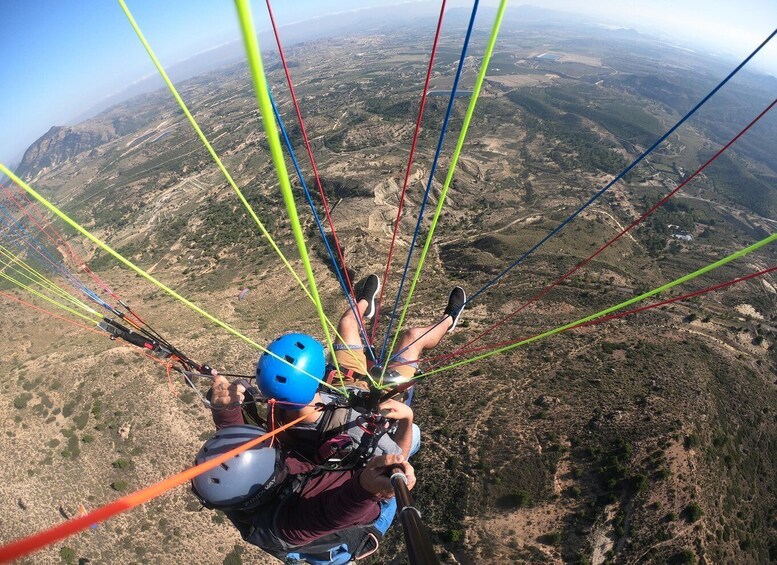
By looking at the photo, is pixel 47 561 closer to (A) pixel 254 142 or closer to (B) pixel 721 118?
(A) pixel 254 142

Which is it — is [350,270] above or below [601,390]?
below

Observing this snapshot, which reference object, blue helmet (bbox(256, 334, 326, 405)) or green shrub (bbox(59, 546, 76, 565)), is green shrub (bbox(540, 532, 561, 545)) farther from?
green shrub (bbox(59, 546, 76, 565))

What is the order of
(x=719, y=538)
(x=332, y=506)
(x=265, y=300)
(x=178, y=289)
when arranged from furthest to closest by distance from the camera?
(x=178, y=289)
(x=265, y=300)
(x=719, y=538)
(x=332, y=506)

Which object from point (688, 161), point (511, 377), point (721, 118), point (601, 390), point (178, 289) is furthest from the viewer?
point (721, 118)

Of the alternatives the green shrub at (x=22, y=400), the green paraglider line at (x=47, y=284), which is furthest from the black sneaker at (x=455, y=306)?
the green shrub at (x=22, y=400)

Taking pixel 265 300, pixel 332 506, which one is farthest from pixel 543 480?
pixel 265 300

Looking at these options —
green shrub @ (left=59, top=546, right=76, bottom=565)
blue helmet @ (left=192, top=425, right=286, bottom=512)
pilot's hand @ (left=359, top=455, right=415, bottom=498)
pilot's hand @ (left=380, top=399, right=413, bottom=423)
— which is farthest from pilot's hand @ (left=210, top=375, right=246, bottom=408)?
green shrub @ (left=59, top=546, right=76, bottom=565)

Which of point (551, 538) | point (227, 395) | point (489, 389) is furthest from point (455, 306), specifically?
point (489, 389)

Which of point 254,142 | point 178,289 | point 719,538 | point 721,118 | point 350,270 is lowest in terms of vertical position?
point 721,118
